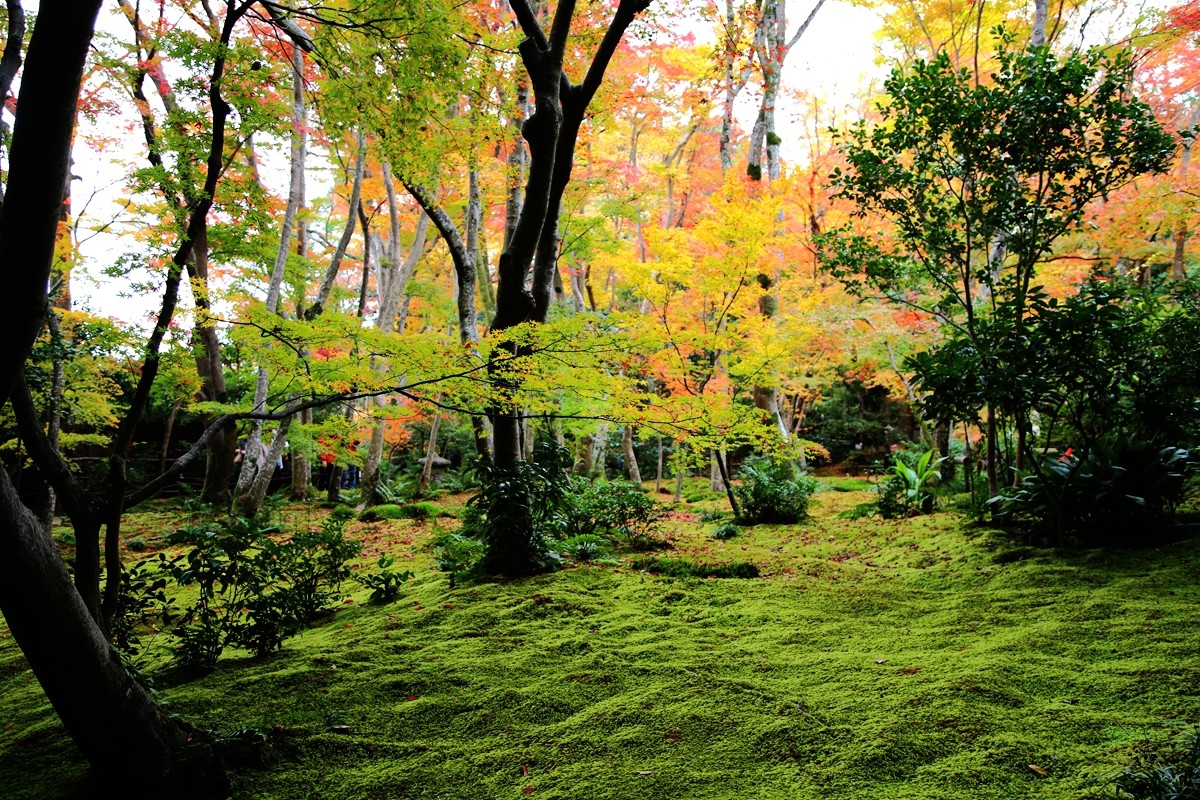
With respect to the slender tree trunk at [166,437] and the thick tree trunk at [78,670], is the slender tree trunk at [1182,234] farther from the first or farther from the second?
the slender tree trunk at [166,437]

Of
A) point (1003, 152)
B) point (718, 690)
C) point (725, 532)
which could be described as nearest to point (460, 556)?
point (718, 690)

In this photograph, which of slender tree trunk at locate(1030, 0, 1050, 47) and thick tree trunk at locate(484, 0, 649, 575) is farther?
Result: slender tree trunk at locate(1030, 0, 1050, 47)

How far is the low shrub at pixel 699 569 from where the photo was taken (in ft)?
15.3

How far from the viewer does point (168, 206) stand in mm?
3014

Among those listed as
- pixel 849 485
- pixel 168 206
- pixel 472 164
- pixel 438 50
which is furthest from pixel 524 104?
pixel 849 485

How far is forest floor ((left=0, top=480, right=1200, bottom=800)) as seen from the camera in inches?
78.4

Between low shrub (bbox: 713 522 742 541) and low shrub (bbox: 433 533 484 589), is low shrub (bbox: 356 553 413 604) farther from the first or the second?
low shrub (bbox: 713 522 742 541)

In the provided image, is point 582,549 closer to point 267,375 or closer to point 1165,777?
point 1165,777

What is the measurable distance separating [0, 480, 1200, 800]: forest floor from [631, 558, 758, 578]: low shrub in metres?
0.31

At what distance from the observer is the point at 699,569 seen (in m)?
4.75

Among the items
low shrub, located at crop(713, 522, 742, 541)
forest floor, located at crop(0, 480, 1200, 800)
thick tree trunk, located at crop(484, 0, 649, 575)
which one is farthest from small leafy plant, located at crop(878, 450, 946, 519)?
thick tree trunk, located at crop(484, 0, 649, 575)

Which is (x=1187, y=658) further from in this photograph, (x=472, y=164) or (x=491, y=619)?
(x=472, y=164)

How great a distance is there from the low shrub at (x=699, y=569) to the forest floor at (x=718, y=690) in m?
0.31

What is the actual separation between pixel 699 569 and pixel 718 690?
7.08 feet
